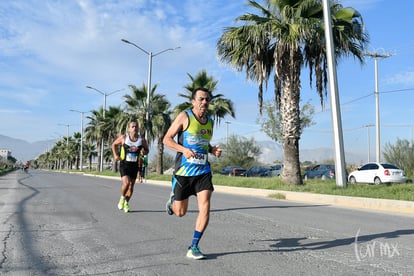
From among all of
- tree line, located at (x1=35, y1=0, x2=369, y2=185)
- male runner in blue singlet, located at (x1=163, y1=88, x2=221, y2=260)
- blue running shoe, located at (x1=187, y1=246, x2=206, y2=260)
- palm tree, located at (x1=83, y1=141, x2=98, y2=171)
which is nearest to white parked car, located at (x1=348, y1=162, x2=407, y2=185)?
tree line, located at (x1=35, y1=0, x2=369, y2=185)

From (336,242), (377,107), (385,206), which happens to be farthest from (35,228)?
(377,107)

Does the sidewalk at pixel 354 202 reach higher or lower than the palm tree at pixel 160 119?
lower

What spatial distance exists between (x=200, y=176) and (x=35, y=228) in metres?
3.58

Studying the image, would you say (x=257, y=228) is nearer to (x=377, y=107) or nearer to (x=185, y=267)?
(x=185, y=267)

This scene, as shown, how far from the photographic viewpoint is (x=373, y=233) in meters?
6.95

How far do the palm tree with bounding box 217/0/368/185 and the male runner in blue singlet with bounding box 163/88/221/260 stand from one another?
1238 centimetres

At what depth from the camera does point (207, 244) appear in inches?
227

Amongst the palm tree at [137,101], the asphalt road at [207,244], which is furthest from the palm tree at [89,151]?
the asphalt road at [207,244]

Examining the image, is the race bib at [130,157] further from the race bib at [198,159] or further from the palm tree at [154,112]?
the palm tree at [154,112]

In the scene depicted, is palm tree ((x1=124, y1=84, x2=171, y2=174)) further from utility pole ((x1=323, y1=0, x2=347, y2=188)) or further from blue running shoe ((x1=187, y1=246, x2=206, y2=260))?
blue running shoe ((x1=187, y1=246, x2=206, y2=260))

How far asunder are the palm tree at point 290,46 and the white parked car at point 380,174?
641 centimetres

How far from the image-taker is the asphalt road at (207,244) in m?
→ 4.54

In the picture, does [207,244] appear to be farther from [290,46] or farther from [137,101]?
[137,101]

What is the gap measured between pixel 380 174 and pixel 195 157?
19.7 meters
